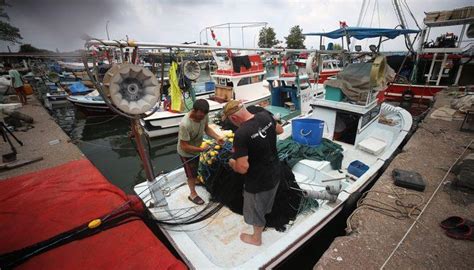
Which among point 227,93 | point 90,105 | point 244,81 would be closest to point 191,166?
point 227,93

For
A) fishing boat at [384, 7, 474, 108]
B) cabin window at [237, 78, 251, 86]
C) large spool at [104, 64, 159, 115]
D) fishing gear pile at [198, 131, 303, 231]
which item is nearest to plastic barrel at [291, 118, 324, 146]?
fishing gear pile at [198, 131, 303, 231]

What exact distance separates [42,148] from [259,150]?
6979 mm

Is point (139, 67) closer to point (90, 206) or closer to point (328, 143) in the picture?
point (90, 206)

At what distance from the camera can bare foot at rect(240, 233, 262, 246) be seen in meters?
2.58

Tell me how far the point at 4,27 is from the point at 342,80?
17.9 feet

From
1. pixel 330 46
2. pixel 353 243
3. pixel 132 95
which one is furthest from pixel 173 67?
pixel 330 46

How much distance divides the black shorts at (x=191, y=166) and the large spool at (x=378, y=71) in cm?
387

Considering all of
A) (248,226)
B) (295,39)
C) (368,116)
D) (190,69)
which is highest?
(295,39)

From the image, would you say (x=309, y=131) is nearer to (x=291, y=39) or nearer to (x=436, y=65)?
(x=436, y=65)

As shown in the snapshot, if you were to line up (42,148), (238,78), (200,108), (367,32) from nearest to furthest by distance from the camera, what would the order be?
1. (200,108)
2. (42,148)
3. (367,32)
4. (238,78)

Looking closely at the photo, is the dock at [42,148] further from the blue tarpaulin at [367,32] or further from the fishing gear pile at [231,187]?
the blue tarpaulin at [367,32]

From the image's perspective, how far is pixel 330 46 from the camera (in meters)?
13.0

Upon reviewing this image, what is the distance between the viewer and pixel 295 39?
147ft

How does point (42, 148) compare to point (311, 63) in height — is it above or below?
below
